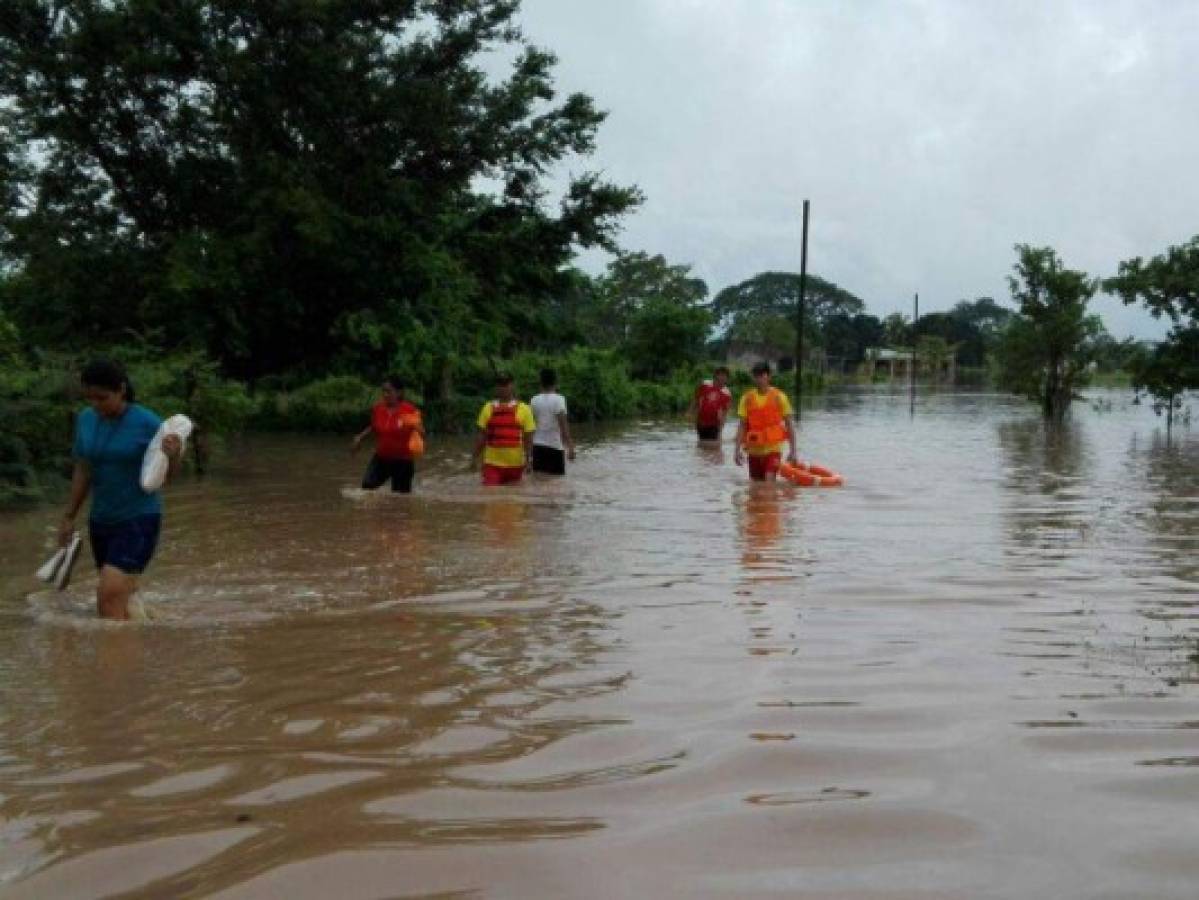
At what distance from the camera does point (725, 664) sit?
5.54 metres

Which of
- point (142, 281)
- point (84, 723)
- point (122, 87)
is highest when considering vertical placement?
point (122, 87)

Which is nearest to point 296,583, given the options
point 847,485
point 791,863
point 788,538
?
point 788,538

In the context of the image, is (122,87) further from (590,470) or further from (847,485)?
(847,485)

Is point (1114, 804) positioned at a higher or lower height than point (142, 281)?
lower

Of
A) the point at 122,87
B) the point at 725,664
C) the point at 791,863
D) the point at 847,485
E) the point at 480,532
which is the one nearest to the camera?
the point at 791,863

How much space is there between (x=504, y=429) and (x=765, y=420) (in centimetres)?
324

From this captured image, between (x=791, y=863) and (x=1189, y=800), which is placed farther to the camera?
(x=1189, y=800)

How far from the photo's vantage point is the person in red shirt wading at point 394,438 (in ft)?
42.7

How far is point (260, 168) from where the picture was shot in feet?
88.4

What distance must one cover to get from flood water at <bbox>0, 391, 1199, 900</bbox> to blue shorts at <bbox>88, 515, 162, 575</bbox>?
1.19ft

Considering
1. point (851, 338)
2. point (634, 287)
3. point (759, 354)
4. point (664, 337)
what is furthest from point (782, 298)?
point (664, 337)

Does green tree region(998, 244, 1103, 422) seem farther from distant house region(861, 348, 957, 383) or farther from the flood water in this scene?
distant house region(861, 348, 957, 383)

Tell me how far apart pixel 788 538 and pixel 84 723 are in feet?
22.1

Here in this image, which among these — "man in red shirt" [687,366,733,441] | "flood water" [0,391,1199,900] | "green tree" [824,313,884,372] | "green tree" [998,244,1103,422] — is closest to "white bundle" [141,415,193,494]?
"flood water" [0,391,1199,900]
